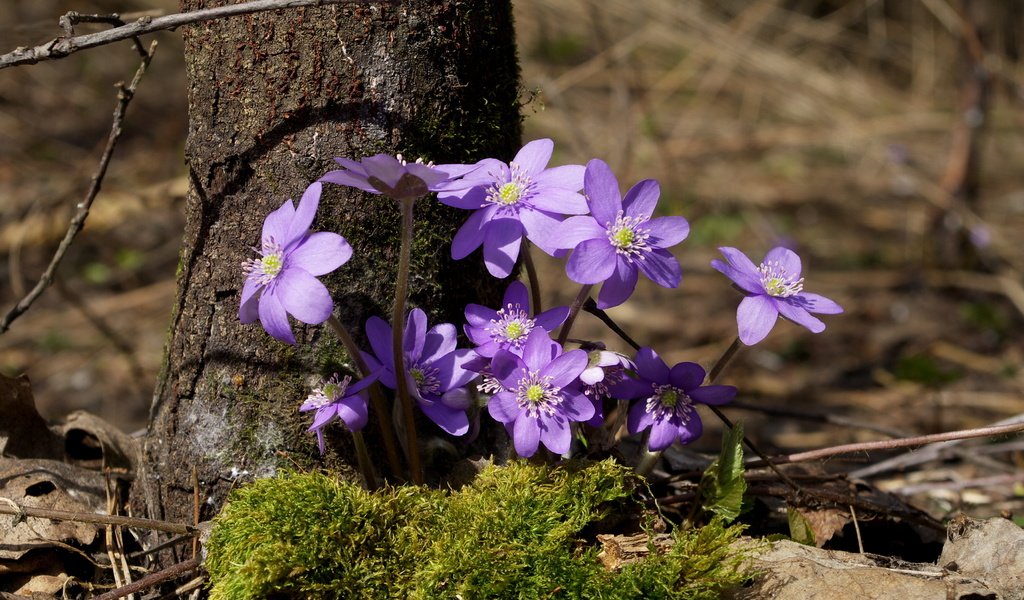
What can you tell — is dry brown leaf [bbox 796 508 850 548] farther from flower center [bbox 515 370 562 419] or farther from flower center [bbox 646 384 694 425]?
flower center [bbox 515 370 562 419]

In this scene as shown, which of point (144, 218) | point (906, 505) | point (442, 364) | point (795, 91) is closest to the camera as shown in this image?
point (442, 364)

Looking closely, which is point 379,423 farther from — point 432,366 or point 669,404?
point 669,404

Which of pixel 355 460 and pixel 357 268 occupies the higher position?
pixel 357 268

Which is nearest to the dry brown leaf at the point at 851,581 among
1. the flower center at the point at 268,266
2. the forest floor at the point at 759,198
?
the forest floor at the point at 759,198

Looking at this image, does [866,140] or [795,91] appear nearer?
[866,140]

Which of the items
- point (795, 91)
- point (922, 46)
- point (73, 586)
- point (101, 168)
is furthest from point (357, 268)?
point (922, 46)

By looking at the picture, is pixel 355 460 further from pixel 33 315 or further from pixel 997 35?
pixel 997 35

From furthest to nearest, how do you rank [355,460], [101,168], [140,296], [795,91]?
[795,91] → [140,296] → [101,168] → [355,460]

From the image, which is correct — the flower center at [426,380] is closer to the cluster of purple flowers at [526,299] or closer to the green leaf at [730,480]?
the cluster of purple flowers at [526,299]
